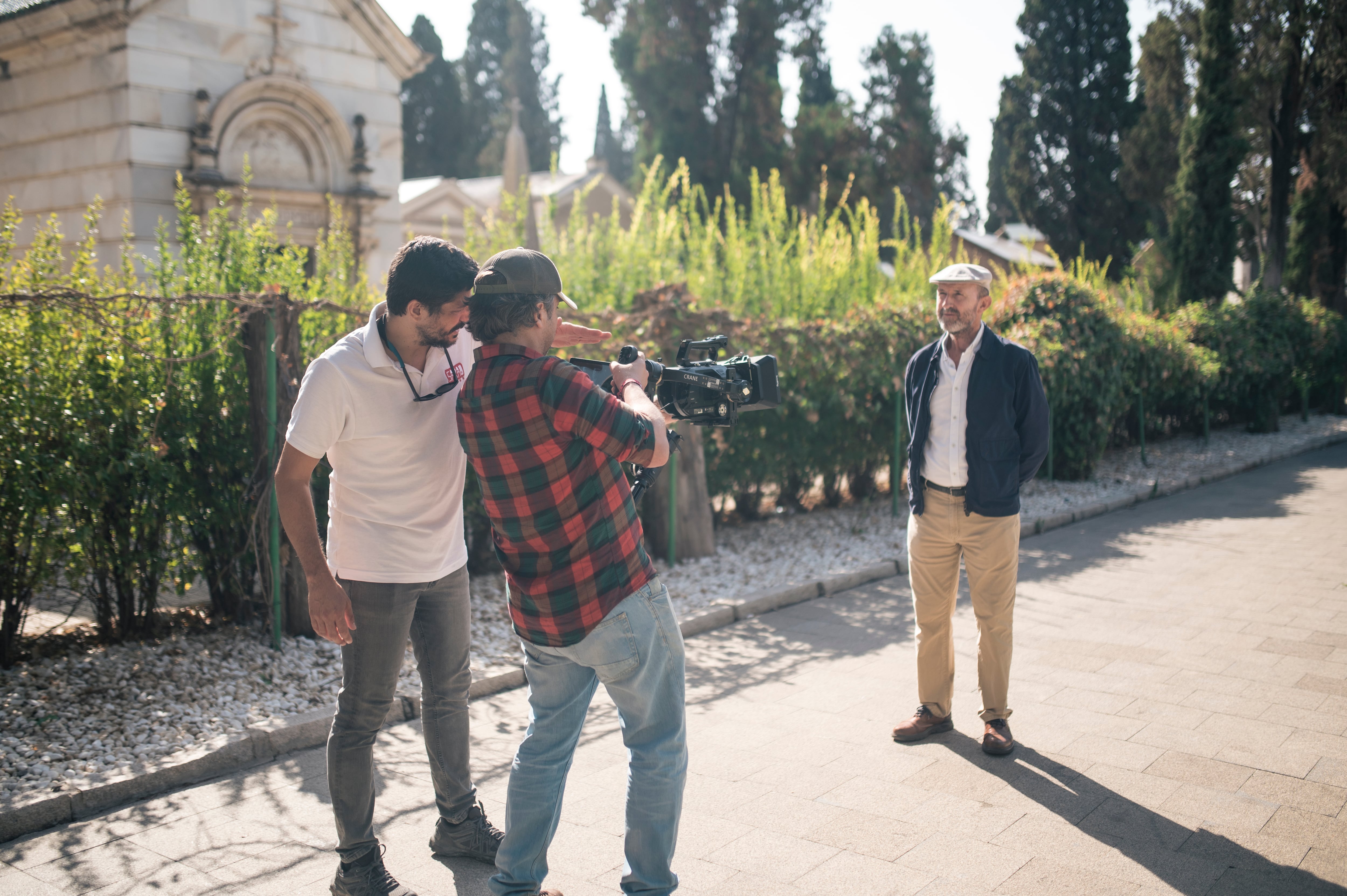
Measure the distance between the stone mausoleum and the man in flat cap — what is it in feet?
34.7

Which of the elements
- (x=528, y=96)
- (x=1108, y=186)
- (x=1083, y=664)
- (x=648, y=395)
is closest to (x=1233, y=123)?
(x=1108, y=186)

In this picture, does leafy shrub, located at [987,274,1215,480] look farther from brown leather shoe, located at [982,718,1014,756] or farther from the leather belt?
brown leather shoe, located at [982,718,1014,756]

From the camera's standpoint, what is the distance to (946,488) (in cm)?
442

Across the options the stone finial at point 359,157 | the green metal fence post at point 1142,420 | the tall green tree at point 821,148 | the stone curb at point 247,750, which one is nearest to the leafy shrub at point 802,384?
the stone curb at point 247,750

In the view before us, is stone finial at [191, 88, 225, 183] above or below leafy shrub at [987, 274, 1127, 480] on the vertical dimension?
above

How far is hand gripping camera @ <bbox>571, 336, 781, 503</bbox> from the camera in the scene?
296 centimetres

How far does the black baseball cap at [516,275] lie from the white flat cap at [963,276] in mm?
2197

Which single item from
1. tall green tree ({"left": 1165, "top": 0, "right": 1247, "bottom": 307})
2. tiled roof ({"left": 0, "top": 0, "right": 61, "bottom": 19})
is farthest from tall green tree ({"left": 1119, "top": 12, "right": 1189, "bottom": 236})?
tiled roof ({"left": 0, "top": 0, "right": 61, "bottom": 19})

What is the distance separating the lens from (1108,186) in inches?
1419

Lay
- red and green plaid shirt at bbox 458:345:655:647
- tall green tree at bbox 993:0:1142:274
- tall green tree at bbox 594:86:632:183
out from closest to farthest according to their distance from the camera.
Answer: red and green plaid shirt at bbox 458:345:655:647, tall green tree at bbox 993:0:1142:274, tall green tree at bbox 594:86:632:183

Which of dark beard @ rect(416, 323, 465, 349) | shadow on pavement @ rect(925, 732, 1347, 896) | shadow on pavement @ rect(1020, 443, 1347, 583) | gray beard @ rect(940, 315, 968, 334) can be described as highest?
gray beard @ rect(940, 315, 968, 334)

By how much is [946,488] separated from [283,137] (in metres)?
12.2

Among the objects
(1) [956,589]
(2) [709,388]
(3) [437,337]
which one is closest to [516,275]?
(3) [437,337]

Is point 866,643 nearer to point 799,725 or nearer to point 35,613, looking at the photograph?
point 799,725
